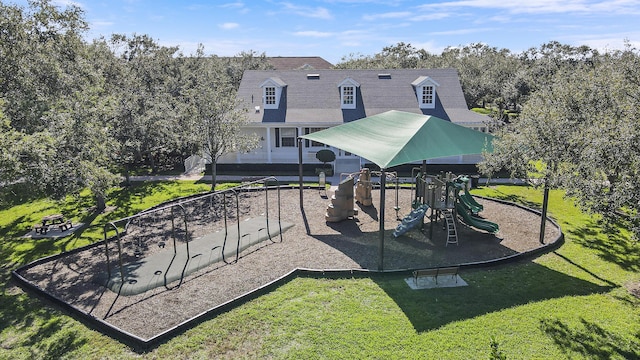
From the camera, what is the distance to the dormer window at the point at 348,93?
2867cm

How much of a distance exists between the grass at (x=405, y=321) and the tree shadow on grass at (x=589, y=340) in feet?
0.07

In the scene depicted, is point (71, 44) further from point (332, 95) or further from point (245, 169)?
point (332, 95)

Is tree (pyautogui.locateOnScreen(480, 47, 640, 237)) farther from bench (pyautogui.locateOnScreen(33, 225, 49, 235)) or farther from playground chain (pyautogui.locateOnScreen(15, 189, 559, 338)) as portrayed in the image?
bench (pyautogui.locateOnScreen(33, 225, 49, 235))

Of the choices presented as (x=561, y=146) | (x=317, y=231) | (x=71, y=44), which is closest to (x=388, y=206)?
(x=317, y=231)

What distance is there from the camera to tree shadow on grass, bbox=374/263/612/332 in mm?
9844

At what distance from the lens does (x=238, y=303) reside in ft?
33.8

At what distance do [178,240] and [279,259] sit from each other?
4.31m

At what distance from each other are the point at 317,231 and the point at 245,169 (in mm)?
12074

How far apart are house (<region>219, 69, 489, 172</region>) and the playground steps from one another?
12033mm

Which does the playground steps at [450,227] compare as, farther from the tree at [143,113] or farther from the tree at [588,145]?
the tree at [143,113]

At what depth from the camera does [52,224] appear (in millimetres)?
16453

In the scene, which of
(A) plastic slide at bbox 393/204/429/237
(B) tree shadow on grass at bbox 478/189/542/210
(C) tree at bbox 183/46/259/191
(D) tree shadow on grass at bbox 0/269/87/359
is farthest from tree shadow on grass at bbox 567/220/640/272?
(C) tree at bbox 183/46/259/191

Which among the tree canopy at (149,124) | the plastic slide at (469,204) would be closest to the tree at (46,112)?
the tree canopy at (149,124)

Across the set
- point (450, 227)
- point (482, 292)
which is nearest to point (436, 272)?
point (482, 292)
